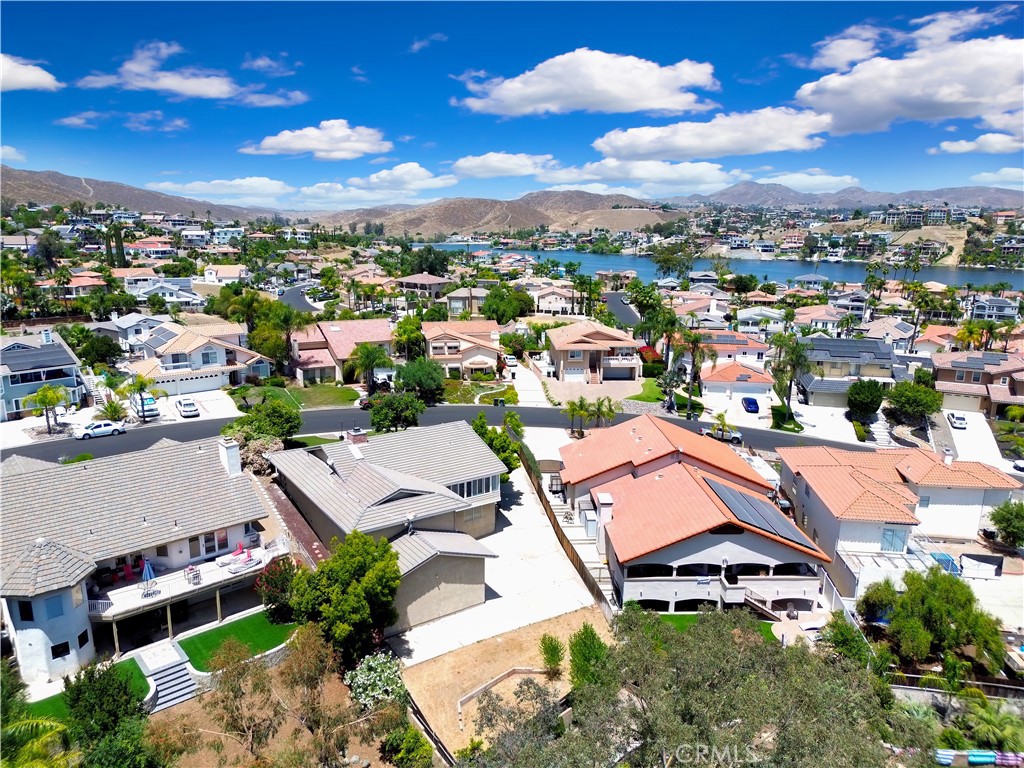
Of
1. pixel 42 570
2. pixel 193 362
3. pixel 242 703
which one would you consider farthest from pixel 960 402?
pixel 193 362

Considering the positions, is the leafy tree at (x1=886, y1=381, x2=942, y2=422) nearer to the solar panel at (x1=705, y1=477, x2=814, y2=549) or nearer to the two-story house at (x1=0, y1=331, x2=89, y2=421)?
the solar panel at (x1=705, y1=477, x2=814, y2=549)

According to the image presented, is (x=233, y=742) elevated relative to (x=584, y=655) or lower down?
lower down

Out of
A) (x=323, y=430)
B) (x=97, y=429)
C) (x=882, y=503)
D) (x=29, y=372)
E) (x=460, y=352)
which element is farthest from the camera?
(x=460, y=352)

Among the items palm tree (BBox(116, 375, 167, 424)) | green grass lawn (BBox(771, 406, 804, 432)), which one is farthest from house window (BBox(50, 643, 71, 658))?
green grass lawn (BBox(771, 406, 804, 432))

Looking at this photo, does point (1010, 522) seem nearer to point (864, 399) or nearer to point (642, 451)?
point (642, 451)

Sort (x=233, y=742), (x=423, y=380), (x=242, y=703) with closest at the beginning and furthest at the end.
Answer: (x=242, y=703) → (x=233, y=742) → (x=423, y=380)

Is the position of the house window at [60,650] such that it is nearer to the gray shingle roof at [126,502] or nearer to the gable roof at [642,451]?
the gray shingle roof at [126,502]
